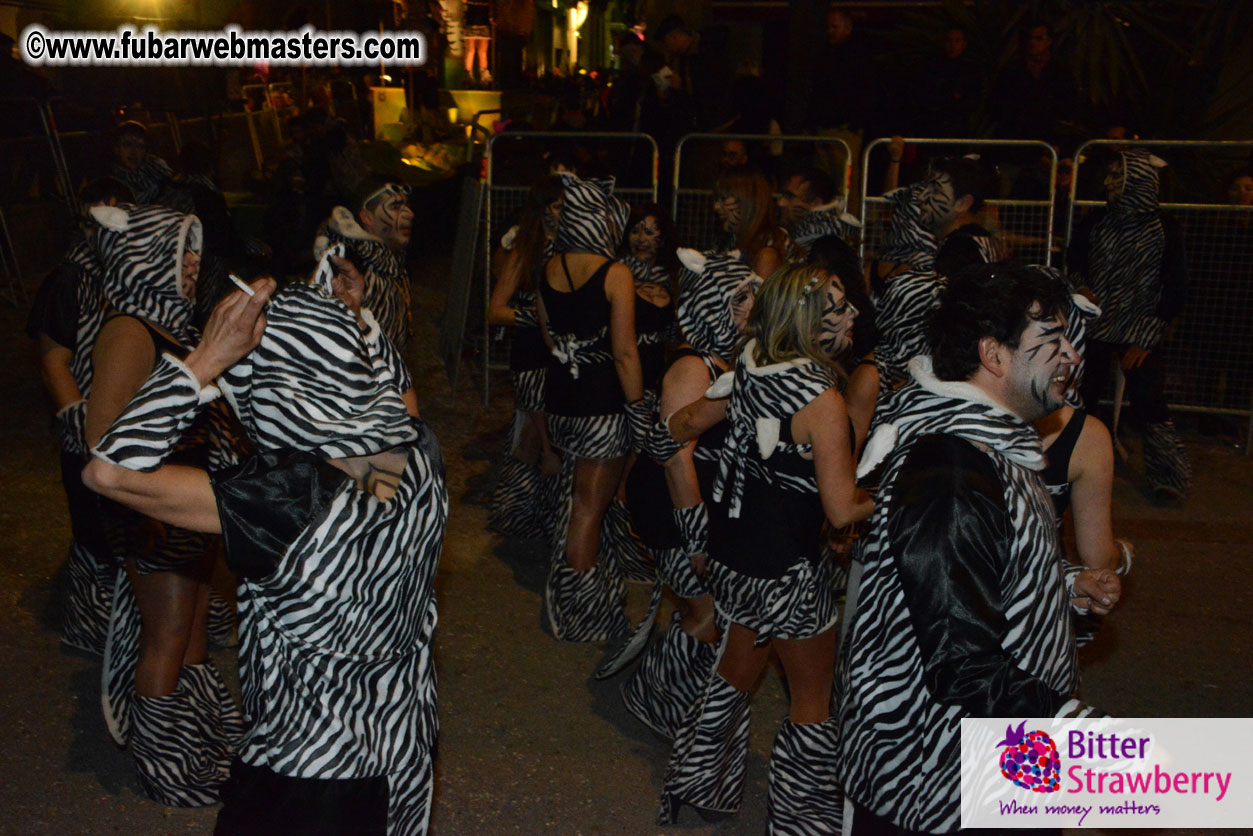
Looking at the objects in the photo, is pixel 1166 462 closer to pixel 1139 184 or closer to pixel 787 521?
pixel 1139 184

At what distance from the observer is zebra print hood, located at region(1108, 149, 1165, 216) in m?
7.34

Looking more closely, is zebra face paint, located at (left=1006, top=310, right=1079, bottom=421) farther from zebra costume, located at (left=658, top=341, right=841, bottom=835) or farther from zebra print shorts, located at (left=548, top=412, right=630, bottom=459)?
zebra print shorts, located at (left=548, top=412, right=630, bottom=459)

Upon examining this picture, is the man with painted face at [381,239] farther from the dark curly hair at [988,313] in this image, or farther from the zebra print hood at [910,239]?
the dark curly hair at [988,313]

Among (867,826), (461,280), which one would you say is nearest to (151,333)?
(867,826)

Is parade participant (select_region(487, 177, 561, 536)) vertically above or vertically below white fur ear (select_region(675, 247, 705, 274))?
below

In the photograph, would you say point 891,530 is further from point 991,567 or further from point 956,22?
point 956,22

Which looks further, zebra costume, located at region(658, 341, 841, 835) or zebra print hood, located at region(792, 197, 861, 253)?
zebra print hood, located at region(792, 197, 861, 253)

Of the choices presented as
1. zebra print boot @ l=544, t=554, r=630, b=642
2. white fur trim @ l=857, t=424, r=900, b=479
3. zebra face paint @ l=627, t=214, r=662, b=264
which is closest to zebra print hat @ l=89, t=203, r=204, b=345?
zebra print boot @ l=544, t=554, r=630, b=642

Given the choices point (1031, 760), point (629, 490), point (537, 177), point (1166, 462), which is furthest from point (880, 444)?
point (537, 177)

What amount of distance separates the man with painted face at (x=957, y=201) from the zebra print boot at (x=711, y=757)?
2.38 m

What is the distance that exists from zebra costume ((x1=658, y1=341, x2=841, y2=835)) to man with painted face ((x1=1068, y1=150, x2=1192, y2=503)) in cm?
455

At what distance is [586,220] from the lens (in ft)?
17.8

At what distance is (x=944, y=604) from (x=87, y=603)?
4333 mm

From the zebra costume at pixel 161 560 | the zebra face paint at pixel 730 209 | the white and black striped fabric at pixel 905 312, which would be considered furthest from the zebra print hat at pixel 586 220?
the zebra costume at pixel 161 560
